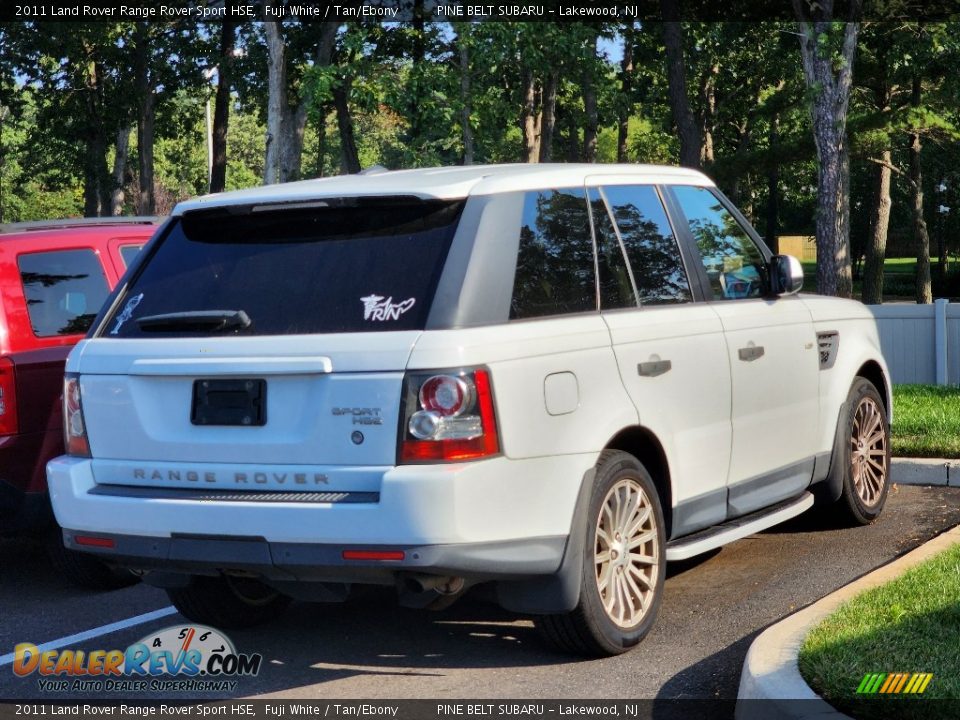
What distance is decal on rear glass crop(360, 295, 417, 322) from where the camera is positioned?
4.85 meters

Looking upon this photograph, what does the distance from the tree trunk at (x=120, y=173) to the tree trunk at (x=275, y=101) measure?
1255 centimetres

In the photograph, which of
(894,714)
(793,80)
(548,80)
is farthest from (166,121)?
(894,714)

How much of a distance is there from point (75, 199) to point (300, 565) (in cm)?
7979

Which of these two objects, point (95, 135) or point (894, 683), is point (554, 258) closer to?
point (894, 683)

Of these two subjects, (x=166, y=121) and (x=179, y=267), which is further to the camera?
(x=166, y=121)

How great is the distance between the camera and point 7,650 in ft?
20.0

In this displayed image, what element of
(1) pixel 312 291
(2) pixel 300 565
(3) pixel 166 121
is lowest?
(2) pixel 300 565

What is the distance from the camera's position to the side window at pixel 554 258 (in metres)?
5.19

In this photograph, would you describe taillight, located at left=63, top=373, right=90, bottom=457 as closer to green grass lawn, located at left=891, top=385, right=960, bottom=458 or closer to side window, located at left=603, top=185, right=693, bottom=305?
side window, located at left=603, top=185, right=693, bottom=305

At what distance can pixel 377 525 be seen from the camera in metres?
4.66

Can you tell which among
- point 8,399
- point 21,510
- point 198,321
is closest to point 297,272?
point 198,321

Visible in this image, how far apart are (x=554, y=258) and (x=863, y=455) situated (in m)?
3.31

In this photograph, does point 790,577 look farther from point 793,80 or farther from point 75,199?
point 75,199

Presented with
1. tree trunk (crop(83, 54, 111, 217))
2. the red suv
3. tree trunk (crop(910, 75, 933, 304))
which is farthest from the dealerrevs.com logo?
tree trunk (crop(83, 54, 111, 217))
